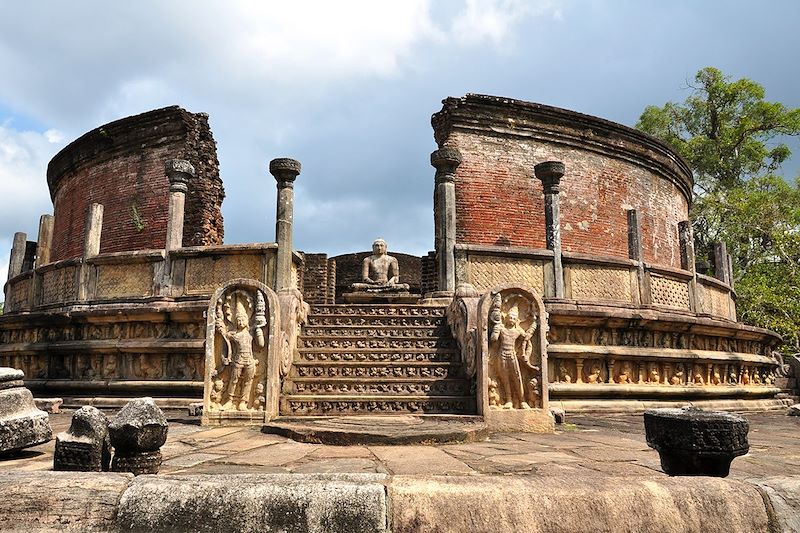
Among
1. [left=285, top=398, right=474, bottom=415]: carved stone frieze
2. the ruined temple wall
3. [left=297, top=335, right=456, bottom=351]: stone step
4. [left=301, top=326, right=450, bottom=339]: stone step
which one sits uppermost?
the ruined temple wall

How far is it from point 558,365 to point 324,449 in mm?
4727

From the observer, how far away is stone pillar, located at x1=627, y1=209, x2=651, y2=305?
886 cm

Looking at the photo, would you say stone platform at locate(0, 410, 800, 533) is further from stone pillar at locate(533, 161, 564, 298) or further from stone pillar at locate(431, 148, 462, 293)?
stone pillar at locate(533, 161, 564, 298)

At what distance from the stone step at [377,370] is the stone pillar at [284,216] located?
1.54 metres

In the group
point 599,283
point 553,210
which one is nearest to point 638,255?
point 599,283

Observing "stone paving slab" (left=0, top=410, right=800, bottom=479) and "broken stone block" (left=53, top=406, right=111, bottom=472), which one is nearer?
"broken stone block" (left=53, top=406, right=111, bottom=472)

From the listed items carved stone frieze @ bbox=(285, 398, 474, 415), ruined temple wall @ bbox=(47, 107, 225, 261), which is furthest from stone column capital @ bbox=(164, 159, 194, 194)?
carved stone frieze @ bbox=(285, 398, 474, 415)

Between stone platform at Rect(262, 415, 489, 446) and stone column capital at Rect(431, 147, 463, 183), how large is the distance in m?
4.38

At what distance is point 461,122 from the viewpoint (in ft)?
44.6

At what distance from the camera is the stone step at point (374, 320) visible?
7.86 m

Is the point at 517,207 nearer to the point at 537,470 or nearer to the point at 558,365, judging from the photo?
the point at 558,365

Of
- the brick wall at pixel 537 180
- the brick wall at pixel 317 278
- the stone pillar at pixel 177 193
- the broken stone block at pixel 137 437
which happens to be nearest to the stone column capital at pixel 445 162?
the stone pillar at pixel 177 193

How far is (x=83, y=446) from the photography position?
315cm

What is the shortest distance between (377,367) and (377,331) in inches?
32.3
